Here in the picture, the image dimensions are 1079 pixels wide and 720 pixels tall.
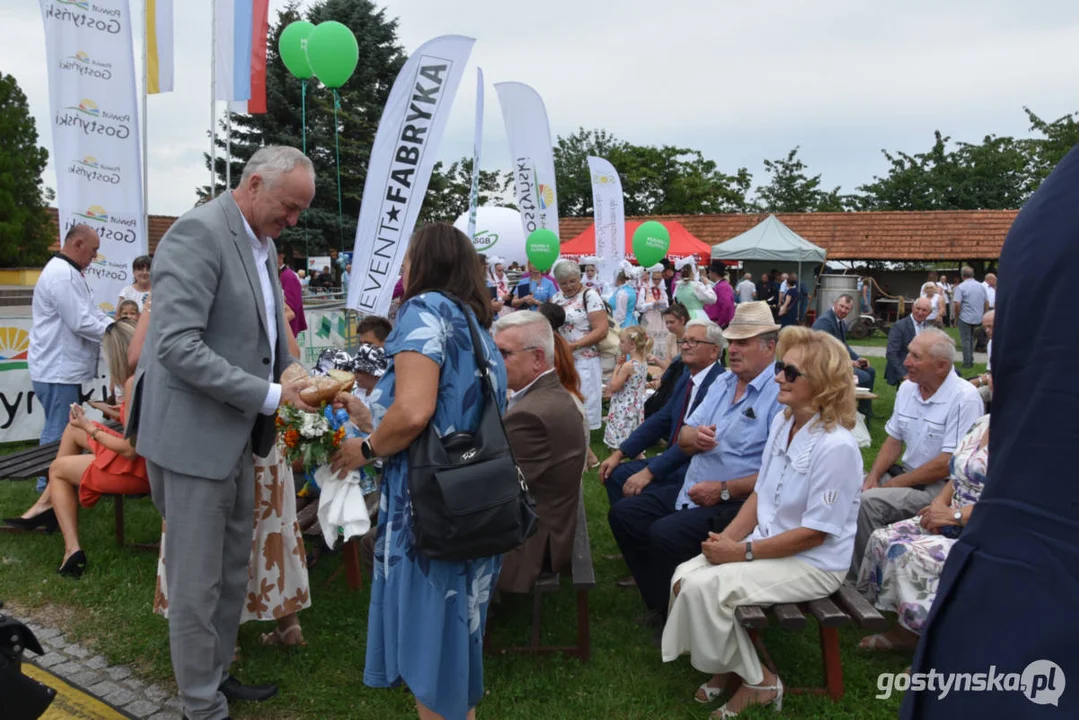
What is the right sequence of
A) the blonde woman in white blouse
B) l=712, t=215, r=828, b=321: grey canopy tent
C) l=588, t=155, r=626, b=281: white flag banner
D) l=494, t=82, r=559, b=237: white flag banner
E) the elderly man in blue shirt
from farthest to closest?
l=712, t=215, r=828, b=321: grey canopy tent, l=588, t=155, r=626, b=281: white flag banner, l=494, t=82, r=559, b=237: white flag banner, the elderly man in blue shirt, the blonde woman in white blouse

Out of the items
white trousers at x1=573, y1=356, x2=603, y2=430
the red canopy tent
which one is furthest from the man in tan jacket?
the red canopy tent

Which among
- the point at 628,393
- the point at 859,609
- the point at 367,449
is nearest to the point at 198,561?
the point at 367,449

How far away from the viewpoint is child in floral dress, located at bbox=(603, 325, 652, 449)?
26.3 feet

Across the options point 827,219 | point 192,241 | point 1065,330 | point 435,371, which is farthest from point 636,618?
point 827,219

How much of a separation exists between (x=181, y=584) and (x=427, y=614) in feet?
3.52

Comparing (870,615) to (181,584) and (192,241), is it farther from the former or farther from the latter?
(192,241)

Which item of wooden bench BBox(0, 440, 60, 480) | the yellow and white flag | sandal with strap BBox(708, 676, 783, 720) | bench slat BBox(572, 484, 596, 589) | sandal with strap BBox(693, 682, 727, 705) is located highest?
the yellow and white flag

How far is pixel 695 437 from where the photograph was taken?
4.15 meters

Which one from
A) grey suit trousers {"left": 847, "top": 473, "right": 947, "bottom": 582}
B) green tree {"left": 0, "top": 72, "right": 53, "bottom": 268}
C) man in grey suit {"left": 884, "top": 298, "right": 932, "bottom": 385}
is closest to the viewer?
grey suit trousers {"left": 847, "top": 473, "right": 947, "bottom": 582}

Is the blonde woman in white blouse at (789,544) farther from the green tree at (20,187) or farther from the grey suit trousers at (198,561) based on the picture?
the green tree at (20,187)

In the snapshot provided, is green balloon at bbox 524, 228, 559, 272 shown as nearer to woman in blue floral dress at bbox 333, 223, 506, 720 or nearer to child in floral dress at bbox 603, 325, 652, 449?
child in floral dress at bbox 603, 325, 652, 449

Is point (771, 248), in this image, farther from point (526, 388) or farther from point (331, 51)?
point (526, 388)

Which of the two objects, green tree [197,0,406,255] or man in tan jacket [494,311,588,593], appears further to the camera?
green tree [197,0,406,255]

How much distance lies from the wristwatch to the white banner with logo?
6393 millimetres
